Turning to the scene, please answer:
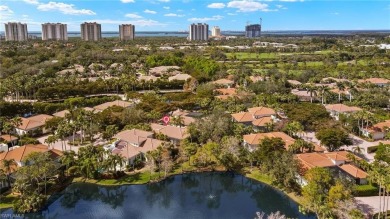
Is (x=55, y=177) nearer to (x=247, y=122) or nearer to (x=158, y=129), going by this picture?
(x=158, y=129)

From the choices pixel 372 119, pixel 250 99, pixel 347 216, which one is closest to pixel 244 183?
pixel 347 216

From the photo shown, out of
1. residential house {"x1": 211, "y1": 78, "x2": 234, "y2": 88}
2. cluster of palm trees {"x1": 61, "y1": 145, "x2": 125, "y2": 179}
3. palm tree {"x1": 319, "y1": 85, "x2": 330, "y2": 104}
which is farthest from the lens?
residential house {"x1": 211, "y1": 78, "x2": 234, "y2": 88}

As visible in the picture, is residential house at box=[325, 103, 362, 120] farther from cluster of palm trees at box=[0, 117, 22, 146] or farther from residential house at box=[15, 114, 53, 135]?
cluster of palm trees at box=[0, 117, 22, 146]

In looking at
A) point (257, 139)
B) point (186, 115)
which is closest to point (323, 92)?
point (186, 115)

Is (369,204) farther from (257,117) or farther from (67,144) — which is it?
(67,144)

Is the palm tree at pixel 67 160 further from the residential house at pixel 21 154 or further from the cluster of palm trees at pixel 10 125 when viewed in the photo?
the cluster of palm trees at pixel 10 125

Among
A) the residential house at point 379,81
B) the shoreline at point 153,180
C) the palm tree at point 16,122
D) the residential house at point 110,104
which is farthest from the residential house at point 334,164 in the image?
the residential house at point 379,81

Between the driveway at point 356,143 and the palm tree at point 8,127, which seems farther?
the palm tree at point 8,127

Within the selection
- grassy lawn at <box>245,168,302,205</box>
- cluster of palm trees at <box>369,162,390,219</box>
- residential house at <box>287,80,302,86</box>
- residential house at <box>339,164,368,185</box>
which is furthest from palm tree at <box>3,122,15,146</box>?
residential house at <box>287,80,302,86</box>
